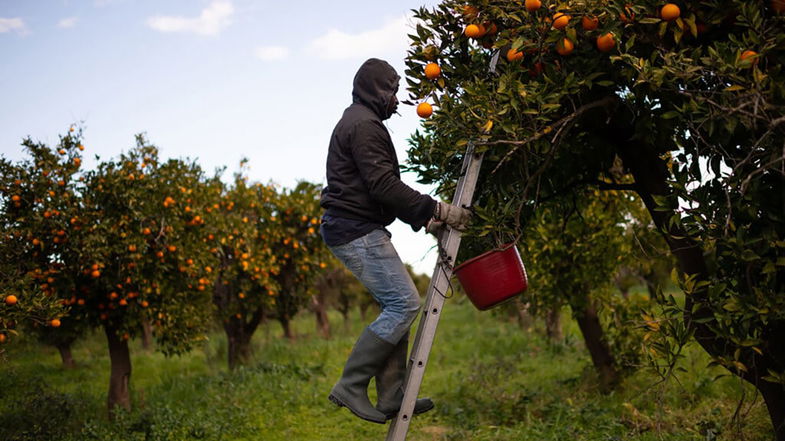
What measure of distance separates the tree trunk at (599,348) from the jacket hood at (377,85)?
→ 5139 mm

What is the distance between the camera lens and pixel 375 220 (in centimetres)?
378

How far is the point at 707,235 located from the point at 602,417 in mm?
3711

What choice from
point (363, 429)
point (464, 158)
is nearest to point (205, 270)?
point (363, 429)

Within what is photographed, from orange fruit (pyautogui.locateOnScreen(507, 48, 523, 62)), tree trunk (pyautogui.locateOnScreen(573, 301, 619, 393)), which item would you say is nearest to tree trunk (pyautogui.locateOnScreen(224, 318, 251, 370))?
tree trunk (pyautogui.locateOnScreen(573, 301, 619, 393))

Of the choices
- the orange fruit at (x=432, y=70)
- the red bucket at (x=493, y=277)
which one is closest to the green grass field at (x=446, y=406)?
the red bucket at (x=493, y=277)

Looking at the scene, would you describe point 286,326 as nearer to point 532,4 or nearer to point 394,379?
point 394,379

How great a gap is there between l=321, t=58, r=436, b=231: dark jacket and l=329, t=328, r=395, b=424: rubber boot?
2.30 ft

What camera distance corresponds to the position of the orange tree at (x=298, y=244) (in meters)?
13.6

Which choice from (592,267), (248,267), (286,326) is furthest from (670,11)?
(286,326)

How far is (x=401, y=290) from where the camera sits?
3.69 meters

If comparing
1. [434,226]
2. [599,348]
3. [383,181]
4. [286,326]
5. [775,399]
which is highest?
[383,181]

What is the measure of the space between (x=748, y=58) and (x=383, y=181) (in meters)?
1.83

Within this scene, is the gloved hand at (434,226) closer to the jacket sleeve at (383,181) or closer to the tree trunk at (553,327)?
the jacket sleeve at (383,181)

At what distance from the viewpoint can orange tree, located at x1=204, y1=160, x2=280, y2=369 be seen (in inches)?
475
